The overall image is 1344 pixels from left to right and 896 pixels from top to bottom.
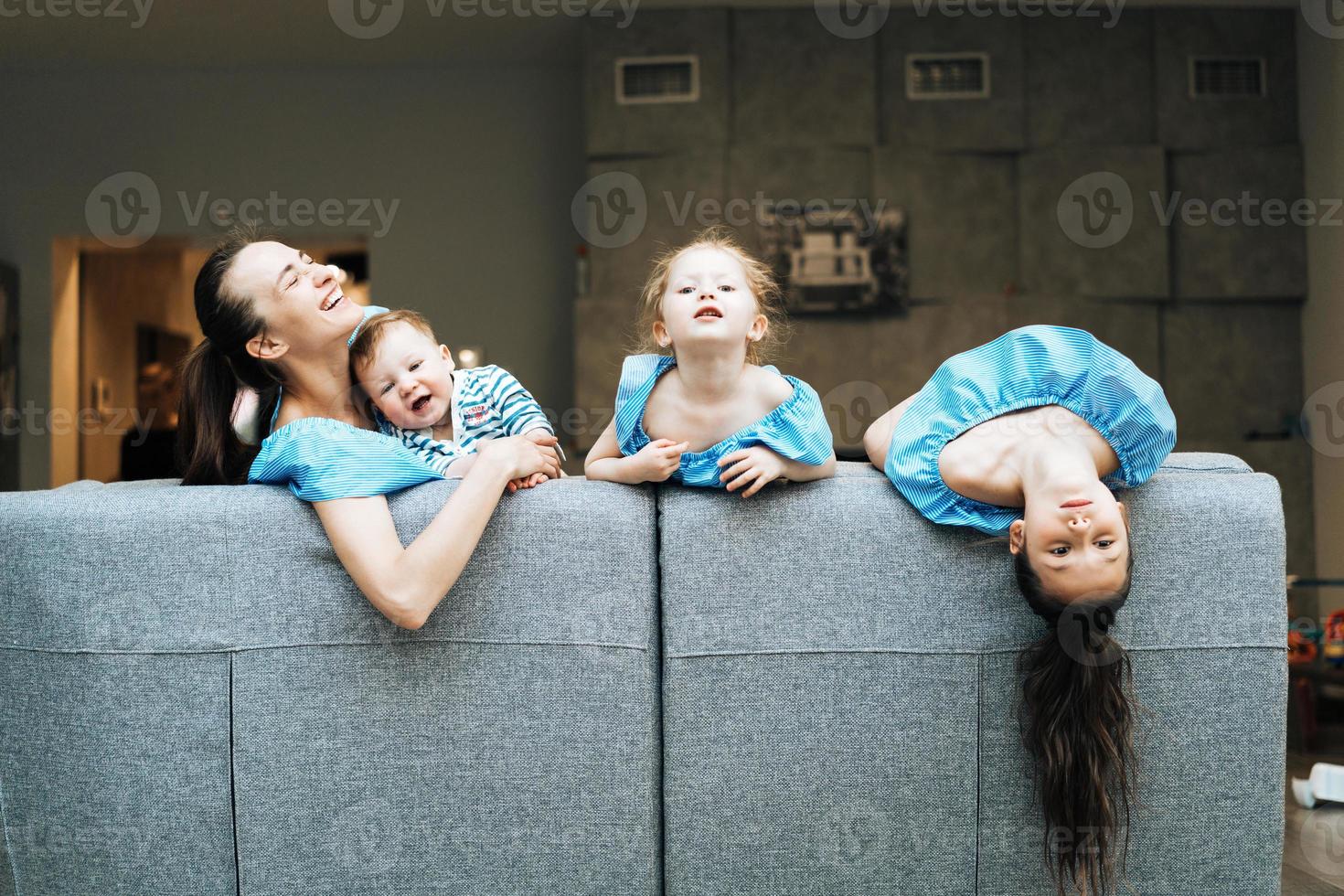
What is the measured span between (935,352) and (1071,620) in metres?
3.69

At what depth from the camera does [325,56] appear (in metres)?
5.61

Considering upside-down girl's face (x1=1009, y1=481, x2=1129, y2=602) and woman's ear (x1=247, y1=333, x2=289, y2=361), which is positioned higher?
woman's ear (x1=247, y1=333, x2=289, y2=361)

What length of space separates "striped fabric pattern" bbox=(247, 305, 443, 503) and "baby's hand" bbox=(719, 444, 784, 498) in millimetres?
452

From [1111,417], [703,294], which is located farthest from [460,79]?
[1111,417]

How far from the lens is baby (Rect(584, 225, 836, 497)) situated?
5.09 feet

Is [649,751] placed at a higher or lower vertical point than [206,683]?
lower

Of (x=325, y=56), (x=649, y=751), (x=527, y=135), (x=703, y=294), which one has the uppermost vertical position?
(x=325, y=56)

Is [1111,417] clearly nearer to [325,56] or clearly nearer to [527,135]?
[527,135]

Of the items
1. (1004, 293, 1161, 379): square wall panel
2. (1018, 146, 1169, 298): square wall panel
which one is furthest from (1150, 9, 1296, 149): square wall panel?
(1004, 293, 1161, 379): square wall panel

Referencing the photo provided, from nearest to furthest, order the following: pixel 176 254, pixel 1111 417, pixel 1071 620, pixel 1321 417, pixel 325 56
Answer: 1. pixel 1071 620
2. pixel 1111 417
3. pixel 1321 417
4. pixel 325 56
5. pixel 176 254

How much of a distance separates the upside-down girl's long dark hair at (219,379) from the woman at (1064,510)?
106cm

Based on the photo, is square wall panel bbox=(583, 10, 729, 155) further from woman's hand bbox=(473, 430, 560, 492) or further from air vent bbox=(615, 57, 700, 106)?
woman's hand bbox=(473, 430, 560, 492)

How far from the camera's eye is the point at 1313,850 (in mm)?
2092

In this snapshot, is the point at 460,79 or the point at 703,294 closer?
the point at 703,294
